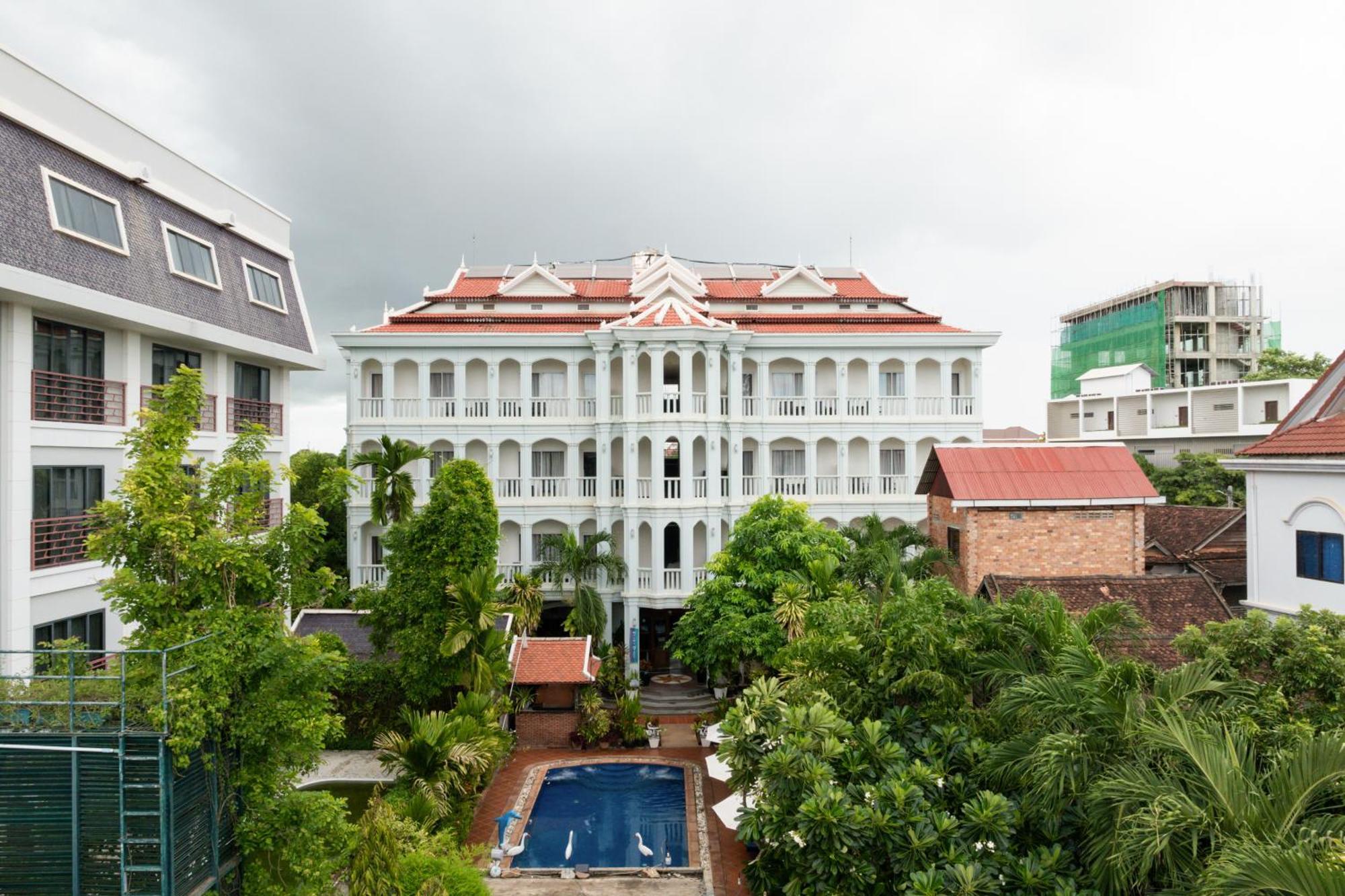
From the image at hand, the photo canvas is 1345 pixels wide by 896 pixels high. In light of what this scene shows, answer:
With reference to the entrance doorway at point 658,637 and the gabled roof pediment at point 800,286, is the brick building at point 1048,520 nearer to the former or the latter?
the entrance doorway at point 658,637

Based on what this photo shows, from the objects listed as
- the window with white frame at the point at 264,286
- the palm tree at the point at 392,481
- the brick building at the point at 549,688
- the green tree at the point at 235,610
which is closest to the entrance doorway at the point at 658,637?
the brick building at the point at 549,688

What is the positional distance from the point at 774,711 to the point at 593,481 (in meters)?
17.6

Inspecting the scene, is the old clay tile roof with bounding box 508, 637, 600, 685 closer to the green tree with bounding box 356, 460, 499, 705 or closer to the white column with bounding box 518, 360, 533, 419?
the green tree with bounding box 356, 460, 499, 705

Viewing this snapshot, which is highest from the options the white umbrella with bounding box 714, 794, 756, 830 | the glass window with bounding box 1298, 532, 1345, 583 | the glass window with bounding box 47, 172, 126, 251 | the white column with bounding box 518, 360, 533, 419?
the glass window with bounding box 47, 172, 126, 251

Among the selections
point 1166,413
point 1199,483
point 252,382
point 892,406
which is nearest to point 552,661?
point 252,382

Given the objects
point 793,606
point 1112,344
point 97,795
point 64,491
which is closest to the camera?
point 97,795

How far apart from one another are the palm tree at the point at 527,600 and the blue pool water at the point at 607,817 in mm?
4504

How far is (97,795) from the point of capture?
7812 mm

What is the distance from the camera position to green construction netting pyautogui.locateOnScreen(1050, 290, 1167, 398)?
62.6 meters

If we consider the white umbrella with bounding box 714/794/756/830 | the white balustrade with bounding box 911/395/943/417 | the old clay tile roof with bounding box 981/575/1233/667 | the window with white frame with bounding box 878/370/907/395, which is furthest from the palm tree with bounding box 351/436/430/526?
the white balustrade with bounding box 911/395/943/417

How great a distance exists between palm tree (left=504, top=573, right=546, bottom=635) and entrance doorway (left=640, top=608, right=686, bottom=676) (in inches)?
211

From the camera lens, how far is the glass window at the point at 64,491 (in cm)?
1197

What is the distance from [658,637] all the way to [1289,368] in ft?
167

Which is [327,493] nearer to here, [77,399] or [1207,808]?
[77,399]
